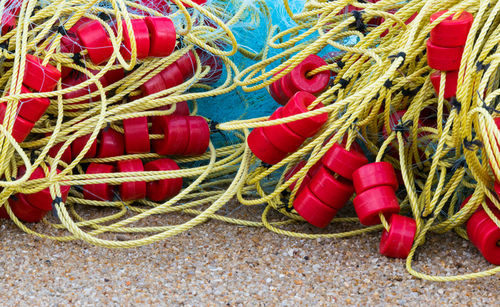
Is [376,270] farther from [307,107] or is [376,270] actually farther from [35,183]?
[35,183]

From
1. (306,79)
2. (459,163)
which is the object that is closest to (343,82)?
(306,79)

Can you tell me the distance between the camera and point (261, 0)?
2570 mm

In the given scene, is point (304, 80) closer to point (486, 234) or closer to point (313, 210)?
point (313, 210)

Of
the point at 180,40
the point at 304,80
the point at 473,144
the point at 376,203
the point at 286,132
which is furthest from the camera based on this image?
the point at 180,40

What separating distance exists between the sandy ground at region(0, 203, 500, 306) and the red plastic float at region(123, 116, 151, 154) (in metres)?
0.39

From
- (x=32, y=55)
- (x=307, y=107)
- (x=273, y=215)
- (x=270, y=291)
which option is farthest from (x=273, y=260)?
(x=32, y=55)

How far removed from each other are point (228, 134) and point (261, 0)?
544 mm

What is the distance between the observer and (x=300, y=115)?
Result: 1.95m

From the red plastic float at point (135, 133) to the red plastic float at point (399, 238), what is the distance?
917 mm

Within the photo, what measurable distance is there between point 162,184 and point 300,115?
2.05 feet

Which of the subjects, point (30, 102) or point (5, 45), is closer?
point (30, 102)

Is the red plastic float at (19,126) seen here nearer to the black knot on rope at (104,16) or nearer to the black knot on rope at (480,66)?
the black knot on rope at (104,16)

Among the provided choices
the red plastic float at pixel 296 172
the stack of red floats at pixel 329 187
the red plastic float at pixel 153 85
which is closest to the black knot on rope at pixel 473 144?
the stack of red floats at pixel 329 187

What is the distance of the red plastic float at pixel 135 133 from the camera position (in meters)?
2.29
